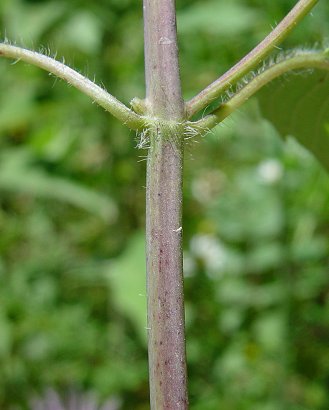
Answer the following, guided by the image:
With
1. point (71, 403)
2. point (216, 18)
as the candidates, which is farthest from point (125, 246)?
point (216, 18)

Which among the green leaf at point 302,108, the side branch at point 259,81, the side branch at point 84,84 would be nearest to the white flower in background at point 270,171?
the green leaf at point 302,108

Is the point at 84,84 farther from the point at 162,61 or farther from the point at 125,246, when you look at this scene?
the point at 125,246

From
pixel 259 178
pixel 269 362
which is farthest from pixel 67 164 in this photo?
pixel 269 362

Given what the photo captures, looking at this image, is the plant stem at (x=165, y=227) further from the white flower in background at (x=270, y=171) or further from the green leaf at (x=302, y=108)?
the white flower in background at (x=270, y=171)

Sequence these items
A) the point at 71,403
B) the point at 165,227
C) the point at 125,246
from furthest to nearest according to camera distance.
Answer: the point at 125,246 < the point at 71,403 < the point at 165,227

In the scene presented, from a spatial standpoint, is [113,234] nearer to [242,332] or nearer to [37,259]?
[37,259]

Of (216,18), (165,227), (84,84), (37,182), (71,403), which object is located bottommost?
(71,403)
